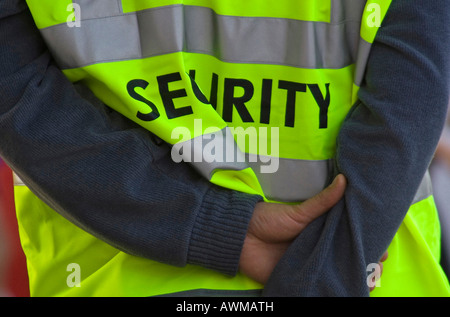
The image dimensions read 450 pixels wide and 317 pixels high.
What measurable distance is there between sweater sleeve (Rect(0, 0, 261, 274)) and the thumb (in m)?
0.07

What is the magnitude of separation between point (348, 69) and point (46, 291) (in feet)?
2.06

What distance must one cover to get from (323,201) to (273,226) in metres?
0.08

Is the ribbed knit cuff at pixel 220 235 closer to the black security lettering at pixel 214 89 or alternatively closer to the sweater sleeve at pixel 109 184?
Result: the sweater sleeve at pixel 109 184

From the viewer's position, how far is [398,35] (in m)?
0.82

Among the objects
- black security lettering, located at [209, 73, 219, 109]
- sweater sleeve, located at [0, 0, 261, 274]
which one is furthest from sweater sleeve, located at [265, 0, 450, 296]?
black security lettering, located at [209, 73, 219, 109]

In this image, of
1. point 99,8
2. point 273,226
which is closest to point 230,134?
point 273,226

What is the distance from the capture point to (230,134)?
0.88m

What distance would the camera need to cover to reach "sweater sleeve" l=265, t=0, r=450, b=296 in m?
0.79

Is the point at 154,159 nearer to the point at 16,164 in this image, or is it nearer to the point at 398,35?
the point at 16,164

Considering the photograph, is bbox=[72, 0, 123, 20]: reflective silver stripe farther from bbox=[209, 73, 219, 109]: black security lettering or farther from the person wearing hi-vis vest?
bbox=[209, 73, 219, 109]: black security lettering

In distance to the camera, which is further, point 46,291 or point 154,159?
point 46,291

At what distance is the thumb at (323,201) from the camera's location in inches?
31.7
